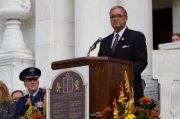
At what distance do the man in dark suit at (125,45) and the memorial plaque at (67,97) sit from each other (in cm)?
85

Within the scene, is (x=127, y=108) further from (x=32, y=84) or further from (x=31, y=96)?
(x=32, y=84)

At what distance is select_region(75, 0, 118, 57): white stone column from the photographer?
1122 cm

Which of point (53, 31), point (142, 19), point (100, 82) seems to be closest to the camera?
point (100, 82)

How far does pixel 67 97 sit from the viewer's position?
5922 mm

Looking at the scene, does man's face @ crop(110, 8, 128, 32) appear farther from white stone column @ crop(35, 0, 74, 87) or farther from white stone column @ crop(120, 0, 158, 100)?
white stone column @ crop(35, 0, 74, 87)

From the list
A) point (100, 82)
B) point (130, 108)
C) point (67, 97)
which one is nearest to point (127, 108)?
point (130, 108)

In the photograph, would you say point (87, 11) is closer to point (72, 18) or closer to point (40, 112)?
point (72, 18)

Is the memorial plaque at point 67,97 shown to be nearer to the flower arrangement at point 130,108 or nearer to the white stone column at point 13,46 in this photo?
the flower arrangement at point 130,108

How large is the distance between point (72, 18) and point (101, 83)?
662 cm

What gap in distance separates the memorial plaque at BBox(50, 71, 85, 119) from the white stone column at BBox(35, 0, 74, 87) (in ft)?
19.1

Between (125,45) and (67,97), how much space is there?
113cm

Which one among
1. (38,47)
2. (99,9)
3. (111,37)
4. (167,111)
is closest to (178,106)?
(167,111)

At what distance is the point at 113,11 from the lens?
6645mm

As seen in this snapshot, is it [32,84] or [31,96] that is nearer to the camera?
[31,96]
